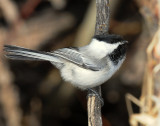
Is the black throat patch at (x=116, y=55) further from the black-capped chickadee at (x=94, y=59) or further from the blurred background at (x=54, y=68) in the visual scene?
the blurred background at (x=54, y=68)

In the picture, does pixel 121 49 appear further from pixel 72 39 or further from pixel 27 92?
pixel 27 92

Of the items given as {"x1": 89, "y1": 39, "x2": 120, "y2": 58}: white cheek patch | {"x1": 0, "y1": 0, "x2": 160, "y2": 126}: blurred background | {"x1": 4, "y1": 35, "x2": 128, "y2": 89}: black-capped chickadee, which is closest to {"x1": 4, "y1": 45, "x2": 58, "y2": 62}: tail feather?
{"x1": 4, "y1": 35, "x2": 128, "y2": 89}: black-capped chickadee

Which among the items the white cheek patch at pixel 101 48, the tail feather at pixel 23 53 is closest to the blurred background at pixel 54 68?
the white cheek patch at pixel 101 48

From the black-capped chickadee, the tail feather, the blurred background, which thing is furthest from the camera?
the blurred background

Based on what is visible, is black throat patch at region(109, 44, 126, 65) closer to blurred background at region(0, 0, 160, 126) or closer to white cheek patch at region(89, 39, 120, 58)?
white cheek patch at region(89, 39, 120, 58)

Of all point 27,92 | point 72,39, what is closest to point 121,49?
point 72,39

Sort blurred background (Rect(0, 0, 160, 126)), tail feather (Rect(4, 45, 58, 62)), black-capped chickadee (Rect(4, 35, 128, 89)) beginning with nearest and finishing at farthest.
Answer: tail feather (Rect(4, 45, 58, 62)) < black-capped chickadee (Rect(4, 35, 128, 89)) < blurred background (Rect(0, 0, 160, 126))

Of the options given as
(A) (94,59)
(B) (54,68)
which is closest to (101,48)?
(A) (94,59)
